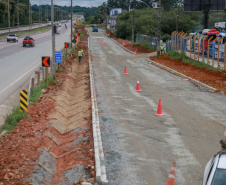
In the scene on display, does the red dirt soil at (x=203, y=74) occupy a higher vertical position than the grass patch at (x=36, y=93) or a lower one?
higher

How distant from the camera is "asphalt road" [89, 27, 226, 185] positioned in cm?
902

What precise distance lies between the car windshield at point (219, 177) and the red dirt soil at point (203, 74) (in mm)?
15704

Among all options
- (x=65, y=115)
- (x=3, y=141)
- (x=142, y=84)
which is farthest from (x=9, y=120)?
(x=142, y=84)

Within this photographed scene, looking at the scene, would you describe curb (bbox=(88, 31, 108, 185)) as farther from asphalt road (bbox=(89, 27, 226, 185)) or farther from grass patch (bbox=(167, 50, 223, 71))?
grass patch (bbox=(167, 50, 223, 71))

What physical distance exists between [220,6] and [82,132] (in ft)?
146

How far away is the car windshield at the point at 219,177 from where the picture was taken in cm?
546

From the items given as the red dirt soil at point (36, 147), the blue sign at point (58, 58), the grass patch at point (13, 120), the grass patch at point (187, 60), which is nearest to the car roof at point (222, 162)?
the red dirt soil at point (36, 147)

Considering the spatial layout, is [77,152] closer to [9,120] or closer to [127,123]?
[127,123]

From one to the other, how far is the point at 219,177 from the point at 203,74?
23.1 metres

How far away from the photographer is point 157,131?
12.6m

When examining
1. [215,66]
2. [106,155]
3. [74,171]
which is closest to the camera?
[74,171]

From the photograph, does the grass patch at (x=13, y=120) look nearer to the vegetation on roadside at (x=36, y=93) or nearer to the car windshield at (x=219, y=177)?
the vegetation on roadside at (x=36, y=93)

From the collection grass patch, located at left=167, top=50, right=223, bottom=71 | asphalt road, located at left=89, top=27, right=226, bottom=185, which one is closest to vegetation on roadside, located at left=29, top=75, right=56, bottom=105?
asphalt road, located at left=89, top=27, right=226, bottom=185

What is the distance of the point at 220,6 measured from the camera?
2060 inches
